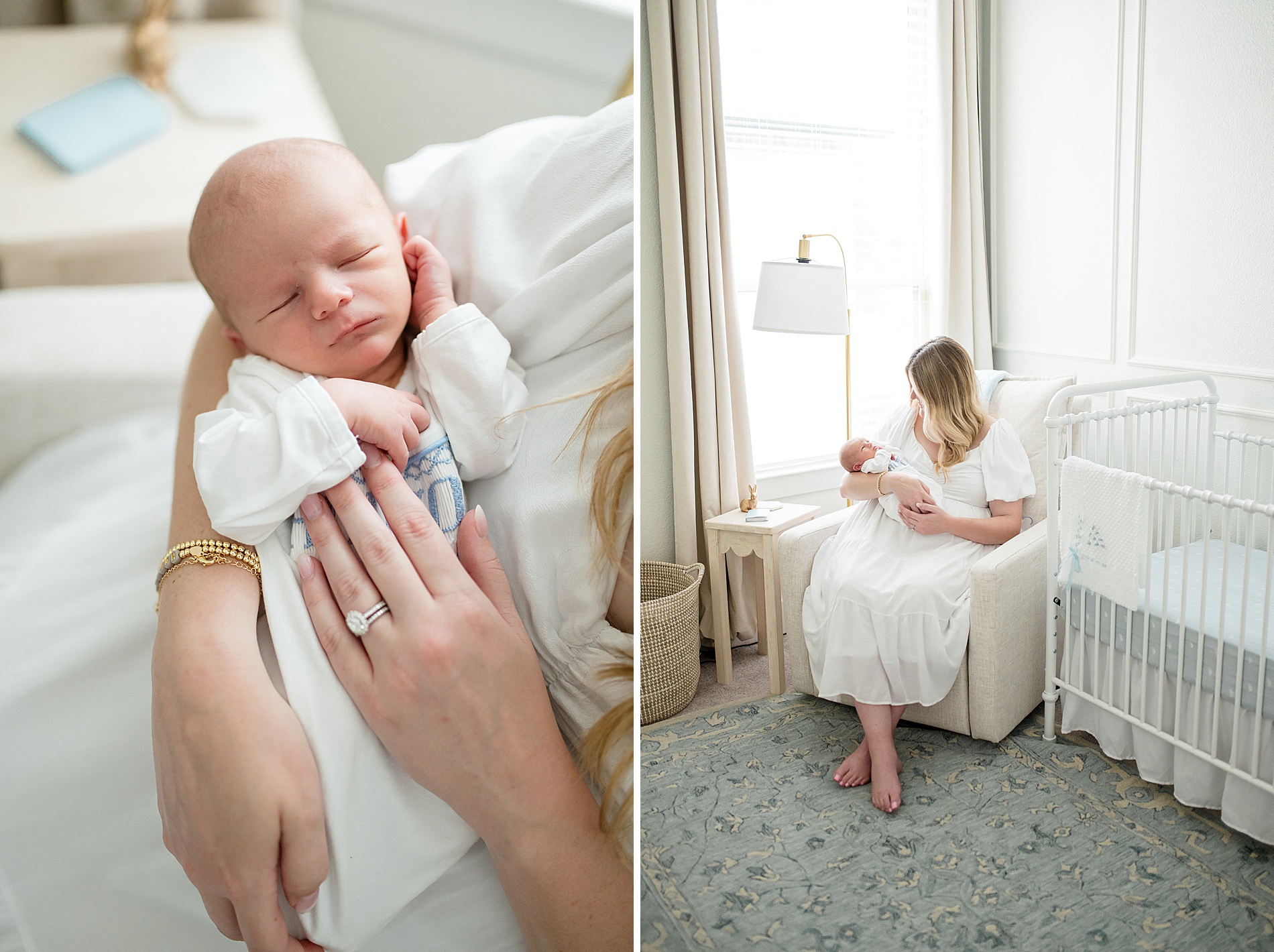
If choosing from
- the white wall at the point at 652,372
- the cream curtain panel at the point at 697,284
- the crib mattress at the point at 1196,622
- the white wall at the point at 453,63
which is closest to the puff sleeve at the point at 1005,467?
the crib mattress at the point at 1196,622

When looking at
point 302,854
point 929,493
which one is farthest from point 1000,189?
point 302,854

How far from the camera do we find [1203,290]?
83.3 inches

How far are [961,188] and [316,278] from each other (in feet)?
8.87

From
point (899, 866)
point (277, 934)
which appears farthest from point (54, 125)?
point (899, 866)

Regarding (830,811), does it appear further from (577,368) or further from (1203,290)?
(1203,290)

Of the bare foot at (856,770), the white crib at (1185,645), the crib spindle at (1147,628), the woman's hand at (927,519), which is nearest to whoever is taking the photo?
the white crib at (1185,645)

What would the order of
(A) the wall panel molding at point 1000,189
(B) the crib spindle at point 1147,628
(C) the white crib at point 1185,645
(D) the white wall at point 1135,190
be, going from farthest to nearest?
1. (A) the wall panel molding at point 1000,189
2. (D) the white wall at point 1135,190
3. (B) the crib spindle at point 1147,628
4. (C) the white crib at point 1185,645

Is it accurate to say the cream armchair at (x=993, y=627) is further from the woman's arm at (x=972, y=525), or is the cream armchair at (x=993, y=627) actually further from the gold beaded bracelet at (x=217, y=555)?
the gold beaded bracelet at (x=217, y=555)

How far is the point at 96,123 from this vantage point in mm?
391

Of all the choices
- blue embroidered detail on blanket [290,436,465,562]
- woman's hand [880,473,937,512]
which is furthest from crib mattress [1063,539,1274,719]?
blue embroidered detail on blanket [290,436,465,562]

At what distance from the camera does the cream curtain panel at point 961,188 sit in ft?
8.43

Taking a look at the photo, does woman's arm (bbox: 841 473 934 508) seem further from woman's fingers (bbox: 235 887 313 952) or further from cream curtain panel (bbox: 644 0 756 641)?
woman's fingers (bbox: 235 887 313 952)

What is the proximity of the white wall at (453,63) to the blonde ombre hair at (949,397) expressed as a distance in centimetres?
163

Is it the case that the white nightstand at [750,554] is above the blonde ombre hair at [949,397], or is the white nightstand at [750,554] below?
below
